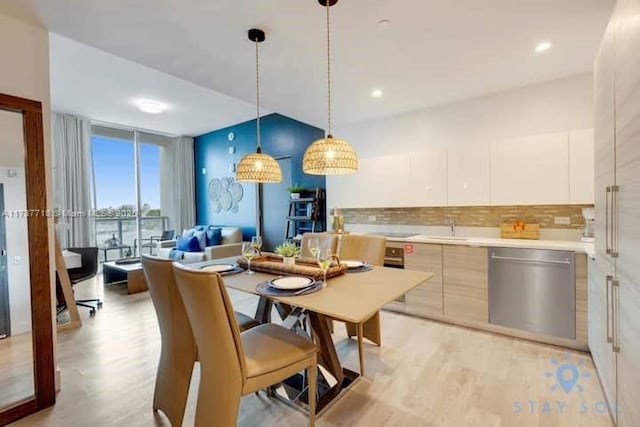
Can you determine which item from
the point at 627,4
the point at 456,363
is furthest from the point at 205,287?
the point at 627,4

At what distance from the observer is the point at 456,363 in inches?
92.9

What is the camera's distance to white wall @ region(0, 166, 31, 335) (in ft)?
6.37

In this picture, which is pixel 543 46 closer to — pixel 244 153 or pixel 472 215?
pixel 472 215

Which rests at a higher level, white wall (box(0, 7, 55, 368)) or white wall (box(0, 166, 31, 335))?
white wall (box(0, 7, 55, 368))

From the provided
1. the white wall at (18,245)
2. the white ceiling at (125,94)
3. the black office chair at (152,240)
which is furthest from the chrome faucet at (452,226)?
the black office chair at (152,240)

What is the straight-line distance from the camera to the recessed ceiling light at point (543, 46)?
90.0 inches

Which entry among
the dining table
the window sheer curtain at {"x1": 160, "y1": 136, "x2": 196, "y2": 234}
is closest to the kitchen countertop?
the dining table

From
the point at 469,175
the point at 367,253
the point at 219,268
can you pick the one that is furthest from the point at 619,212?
the point at 219,268

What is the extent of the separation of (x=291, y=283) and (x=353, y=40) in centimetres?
184

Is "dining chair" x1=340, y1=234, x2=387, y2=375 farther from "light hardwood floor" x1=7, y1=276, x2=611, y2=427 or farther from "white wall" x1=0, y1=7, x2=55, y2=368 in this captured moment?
"white wall" x1=0, y1=7, x2=55, y2=368

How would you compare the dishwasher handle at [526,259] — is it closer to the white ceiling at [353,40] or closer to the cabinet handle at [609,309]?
the cabinet handle at [609,309]

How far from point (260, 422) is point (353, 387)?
0.67m

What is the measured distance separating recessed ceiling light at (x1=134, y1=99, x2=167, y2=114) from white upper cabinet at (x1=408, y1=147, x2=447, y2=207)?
392 centimetres

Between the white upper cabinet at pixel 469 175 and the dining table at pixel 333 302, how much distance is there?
1732mm
